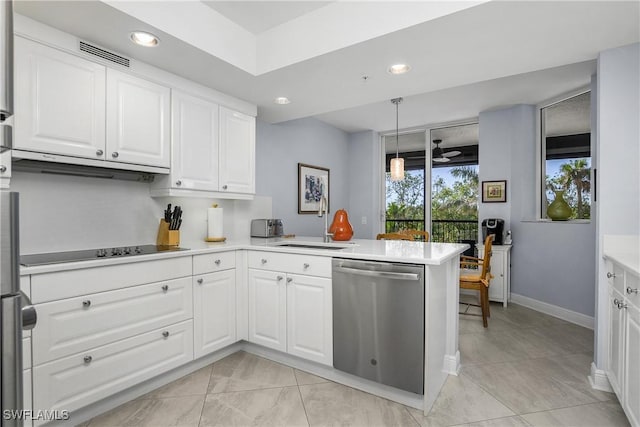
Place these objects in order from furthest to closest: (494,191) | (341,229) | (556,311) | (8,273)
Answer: (494,191) → (556,311) → (341,229) → (8,273)

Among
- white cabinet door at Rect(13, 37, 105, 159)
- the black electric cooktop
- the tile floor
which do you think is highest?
white cabinet door at Rect(13, 37, 105, 159)

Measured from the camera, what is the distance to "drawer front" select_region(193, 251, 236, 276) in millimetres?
2402

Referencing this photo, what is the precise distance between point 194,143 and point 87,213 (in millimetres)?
904

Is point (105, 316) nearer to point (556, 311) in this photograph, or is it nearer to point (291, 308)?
point (291, 308)

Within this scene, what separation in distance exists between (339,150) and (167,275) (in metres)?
3.65

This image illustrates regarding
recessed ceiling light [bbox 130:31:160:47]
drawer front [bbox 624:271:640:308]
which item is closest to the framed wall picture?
drawer front [bbox 624:271:640:308]

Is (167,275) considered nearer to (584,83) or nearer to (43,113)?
(43,113)

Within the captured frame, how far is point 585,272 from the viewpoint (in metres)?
3.43

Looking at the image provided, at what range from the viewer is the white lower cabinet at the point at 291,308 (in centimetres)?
231

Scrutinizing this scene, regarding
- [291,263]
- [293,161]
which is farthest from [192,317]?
[293,161]

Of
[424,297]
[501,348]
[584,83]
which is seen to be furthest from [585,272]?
[424,297]

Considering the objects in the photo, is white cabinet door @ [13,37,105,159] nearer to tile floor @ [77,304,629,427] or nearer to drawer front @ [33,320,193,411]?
drawer front @ [33,320,193,411]

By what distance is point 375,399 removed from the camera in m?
2.09

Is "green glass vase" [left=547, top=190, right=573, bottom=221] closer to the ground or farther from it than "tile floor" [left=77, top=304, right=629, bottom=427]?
farther from it
